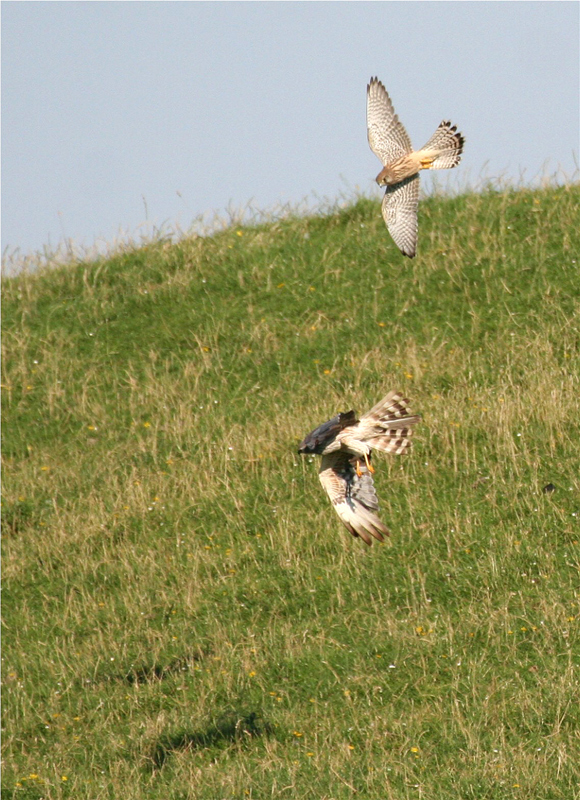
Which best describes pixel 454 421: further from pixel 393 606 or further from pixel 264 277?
pixel 264 277

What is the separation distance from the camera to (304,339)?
536 inches

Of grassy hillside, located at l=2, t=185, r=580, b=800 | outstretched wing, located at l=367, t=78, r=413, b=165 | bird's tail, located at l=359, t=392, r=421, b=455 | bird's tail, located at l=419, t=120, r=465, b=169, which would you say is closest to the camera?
bird's tail, located at l=359, t=392, r=421, b=455

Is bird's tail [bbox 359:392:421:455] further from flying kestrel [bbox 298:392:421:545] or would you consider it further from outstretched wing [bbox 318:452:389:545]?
outstretched wing [bbox 318:452:389:545]

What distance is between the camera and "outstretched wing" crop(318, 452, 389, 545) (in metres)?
6.73

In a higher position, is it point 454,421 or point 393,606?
point 454,421

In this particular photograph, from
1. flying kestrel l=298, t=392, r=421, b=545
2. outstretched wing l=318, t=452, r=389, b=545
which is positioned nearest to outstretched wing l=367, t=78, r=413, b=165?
flying kestrel l=298, t=392, r=421, b=545

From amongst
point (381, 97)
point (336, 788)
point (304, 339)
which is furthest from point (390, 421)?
point (304, 339)

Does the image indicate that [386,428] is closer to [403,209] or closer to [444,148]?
[403,209]

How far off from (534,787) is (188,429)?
6685mm

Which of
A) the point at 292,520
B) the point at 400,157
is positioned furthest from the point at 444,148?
the point at 292,520

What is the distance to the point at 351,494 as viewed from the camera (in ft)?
22.9

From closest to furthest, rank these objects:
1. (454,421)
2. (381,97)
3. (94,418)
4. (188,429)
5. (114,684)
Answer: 1. (381,97)
2. (114,684)
3. (454,421)
4. (188,429)
5. (94,418)

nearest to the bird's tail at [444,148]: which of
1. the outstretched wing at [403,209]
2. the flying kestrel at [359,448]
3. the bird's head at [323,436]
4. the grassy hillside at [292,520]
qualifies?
the outstretched wing at [403,209]

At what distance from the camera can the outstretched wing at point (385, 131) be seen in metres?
8.23
